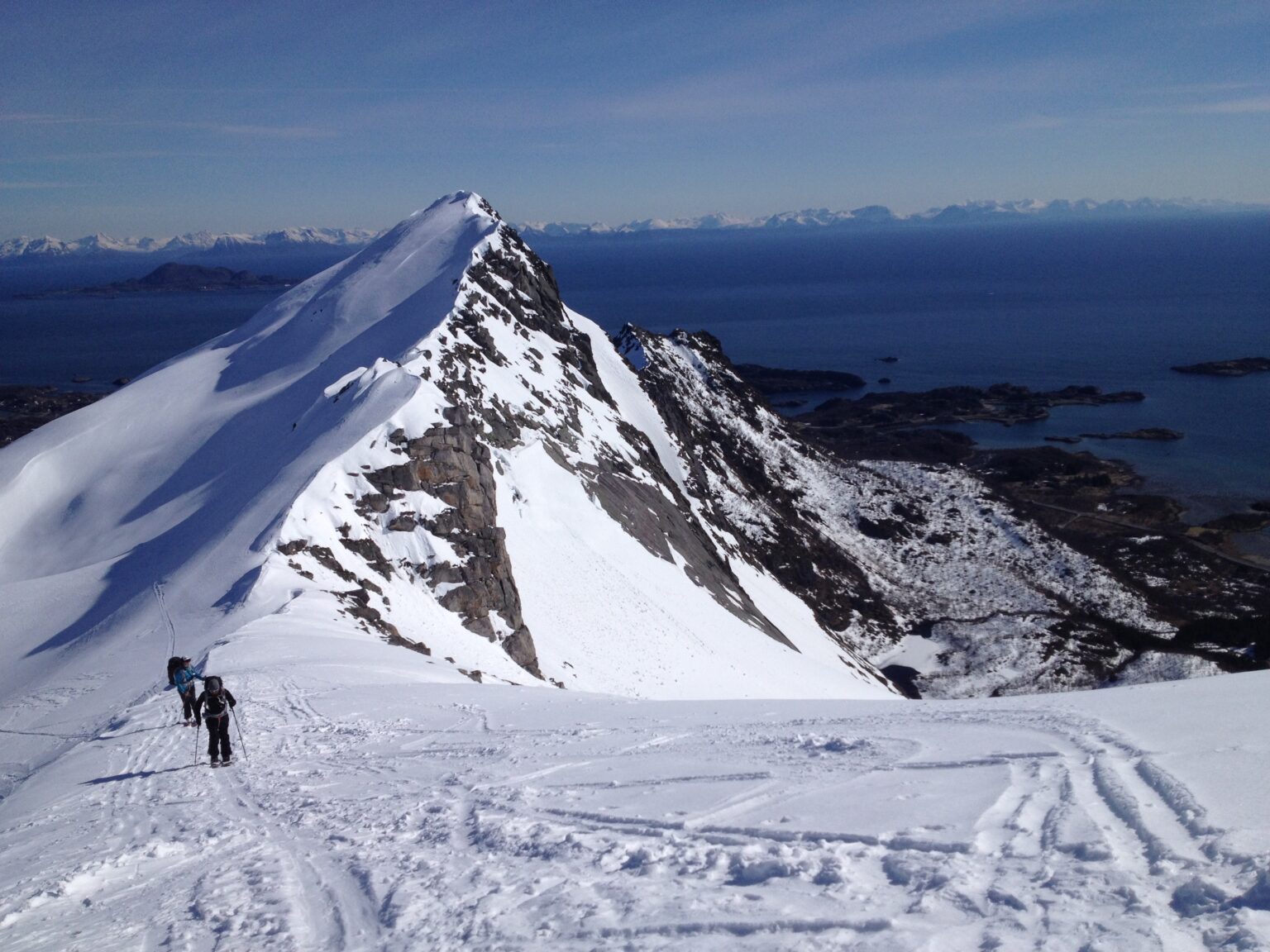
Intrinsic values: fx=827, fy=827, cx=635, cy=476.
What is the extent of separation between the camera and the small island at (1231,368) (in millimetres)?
98675

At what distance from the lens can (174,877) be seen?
7.35 meters

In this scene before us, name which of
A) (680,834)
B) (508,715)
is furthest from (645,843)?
(508,715)

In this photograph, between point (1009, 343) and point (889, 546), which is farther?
point (1009, 343)

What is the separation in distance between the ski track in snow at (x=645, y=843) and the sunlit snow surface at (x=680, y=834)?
3 cm

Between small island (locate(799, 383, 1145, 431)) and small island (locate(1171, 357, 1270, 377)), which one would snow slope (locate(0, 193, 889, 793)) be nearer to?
small island (locate(799, 383, 1145, 431))

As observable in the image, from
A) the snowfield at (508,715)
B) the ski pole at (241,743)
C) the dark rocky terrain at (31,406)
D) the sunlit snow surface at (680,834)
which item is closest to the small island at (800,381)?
the snowfield at (508,715)

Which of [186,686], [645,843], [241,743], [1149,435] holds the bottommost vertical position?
[1149,435]

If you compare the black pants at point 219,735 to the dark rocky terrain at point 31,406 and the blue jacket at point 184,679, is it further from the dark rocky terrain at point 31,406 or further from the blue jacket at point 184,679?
the dark rocky terrain at point 31,406

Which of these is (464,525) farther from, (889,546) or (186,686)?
(889,546)

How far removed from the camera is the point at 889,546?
5119 centimetres

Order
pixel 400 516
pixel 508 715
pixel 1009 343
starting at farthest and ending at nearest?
1. pixel 1009 343
2. pixel 400 516
3. pixel 508 715

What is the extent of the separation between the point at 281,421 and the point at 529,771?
102 feet

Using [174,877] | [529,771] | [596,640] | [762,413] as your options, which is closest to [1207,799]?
[529,771]

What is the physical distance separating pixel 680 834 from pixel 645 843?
34 cm
